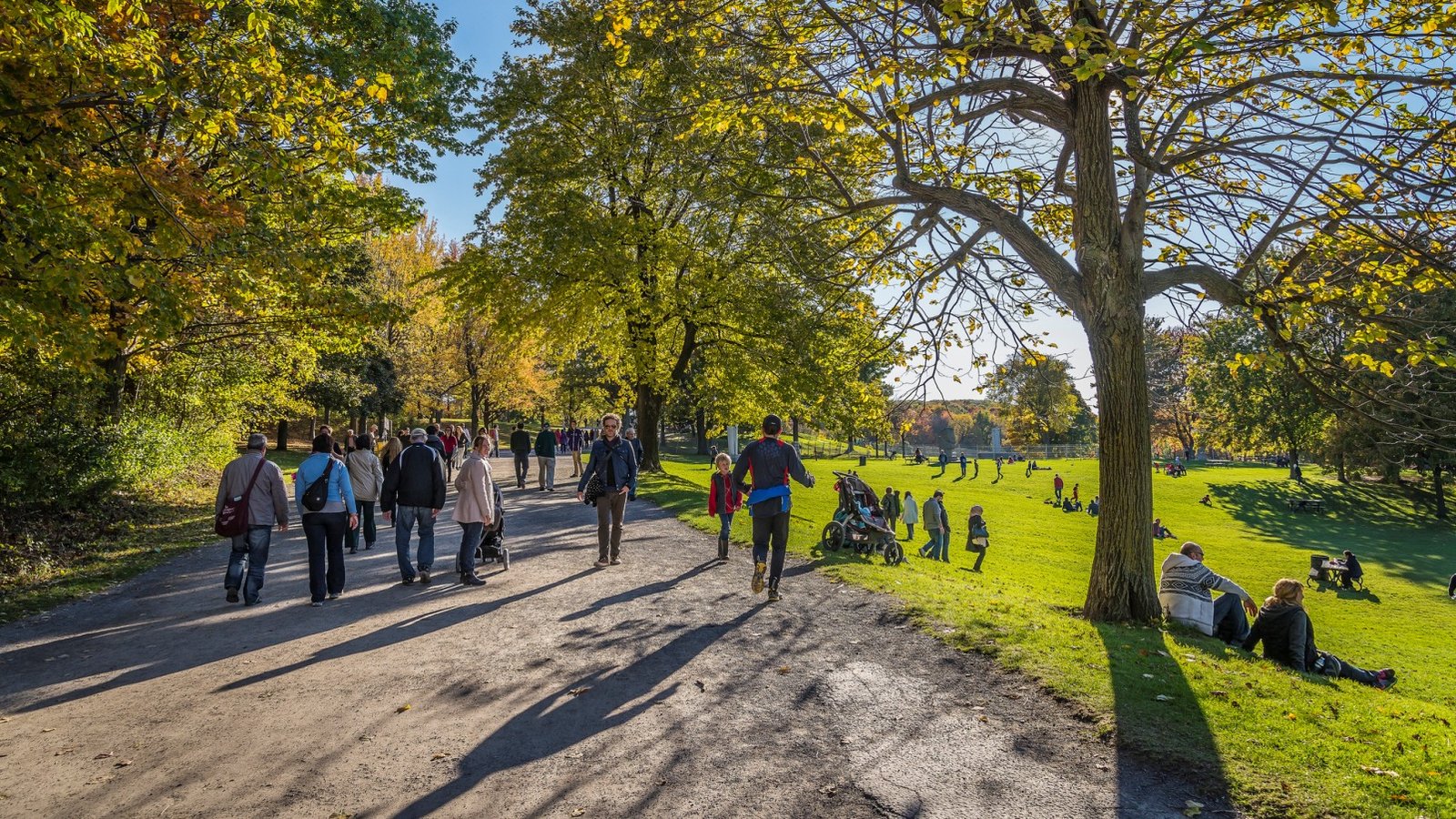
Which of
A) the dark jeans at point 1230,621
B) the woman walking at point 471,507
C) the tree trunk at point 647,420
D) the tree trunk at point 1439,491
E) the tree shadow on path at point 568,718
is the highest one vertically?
the tree trunk at point 647,420

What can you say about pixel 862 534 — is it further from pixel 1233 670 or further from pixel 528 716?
pixel 528 716

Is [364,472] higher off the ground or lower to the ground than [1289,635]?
higher

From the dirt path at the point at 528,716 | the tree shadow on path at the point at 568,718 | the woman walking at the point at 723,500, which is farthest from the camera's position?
the woman walking at the point at 723,500

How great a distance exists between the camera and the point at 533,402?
143 feet

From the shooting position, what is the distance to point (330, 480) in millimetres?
7961

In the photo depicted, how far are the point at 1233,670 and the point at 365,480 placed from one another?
11.3 m

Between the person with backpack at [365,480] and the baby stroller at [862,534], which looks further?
the baby stroller at [862,534]

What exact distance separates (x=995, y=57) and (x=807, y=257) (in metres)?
3.31

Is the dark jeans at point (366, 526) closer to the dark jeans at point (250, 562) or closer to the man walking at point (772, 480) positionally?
the dark jeans at point (250, 562)

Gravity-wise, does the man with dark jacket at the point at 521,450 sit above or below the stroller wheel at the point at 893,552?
above

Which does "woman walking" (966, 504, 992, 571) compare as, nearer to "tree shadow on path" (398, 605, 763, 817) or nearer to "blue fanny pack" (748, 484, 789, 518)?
"blue fanny pack" (748, 484, 789, 518)

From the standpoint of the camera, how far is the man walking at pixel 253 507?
7.89 metres

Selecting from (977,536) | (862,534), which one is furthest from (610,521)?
(977,536)

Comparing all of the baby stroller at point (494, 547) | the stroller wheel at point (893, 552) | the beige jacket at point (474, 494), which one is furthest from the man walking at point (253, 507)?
the stroller wheel at point (893, 552)
